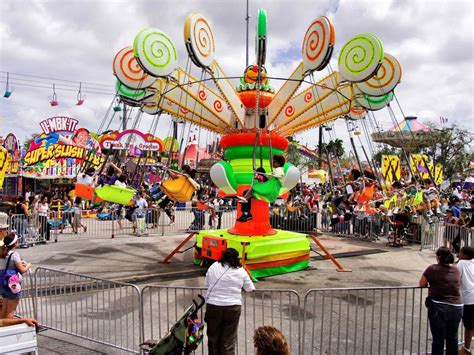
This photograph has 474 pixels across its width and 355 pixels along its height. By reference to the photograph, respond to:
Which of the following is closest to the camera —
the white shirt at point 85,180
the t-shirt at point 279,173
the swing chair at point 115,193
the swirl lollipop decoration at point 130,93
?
the t-shirt at point 279,173

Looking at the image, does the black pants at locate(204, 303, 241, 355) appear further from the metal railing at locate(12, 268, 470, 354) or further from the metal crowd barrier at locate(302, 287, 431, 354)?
the metal crowd barrier at locate(302, 287, 431, 354)

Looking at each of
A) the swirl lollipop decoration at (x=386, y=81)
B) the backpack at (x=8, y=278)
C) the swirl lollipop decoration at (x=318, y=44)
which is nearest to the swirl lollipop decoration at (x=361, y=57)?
the swirl lollipop decoration at (x=318, y=44)

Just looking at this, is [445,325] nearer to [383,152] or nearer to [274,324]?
[274,324]

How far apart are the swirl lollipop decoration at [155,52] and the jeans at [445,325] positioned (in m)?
6.18

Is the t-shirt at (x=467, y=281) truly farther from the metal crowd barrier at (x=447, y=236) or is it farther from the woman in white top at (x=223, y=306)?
the metal crowd barrier at (x=447, y=236)

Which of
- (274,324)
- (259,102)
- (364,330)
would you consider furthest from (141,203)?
(364,330)

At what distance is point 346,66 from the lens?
798 centimetres

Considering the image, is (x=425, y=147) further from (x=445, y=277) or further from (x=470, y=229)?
(x=445, y=277)

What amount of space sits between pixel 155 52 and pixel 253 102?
2.68 metres

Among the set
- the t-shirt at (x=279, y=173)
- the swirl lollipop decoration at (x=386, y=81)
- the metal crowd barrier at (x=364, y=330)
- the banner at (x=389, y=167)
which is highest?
the swirl lollipop decoration at (x=386, y=81)

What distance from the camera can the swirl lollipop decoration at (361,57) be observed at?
7617 mm

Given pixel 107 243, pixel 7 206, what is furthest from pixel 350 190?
pixel 7 206

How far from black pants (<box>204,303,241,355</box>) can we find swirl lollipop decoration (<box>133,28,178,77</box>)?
5310 millimetres

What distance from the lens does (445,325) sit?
402 centimetres
